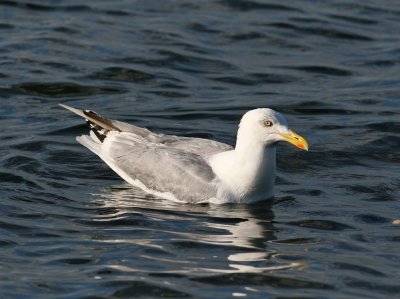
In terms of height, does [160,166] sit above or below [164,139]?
below

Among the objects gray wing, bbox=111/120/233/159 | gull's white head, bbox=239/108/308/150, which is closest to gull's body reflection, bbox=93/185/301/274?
gray wing, bbox=111/120/233/159

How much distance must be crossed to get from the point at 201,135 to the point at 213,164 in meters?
2.64

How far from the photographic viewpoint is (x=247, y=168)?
12102 mm

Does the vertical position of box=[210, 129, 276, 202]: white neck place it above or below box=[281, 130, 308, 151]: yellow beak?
below

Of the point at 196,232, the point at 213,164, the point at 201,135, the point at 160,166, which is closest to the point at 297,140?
the point at 213,164

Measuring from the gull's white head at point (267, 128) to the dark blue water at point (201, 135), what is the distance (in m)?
0.80

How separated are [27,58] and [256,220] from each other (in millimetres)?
7404

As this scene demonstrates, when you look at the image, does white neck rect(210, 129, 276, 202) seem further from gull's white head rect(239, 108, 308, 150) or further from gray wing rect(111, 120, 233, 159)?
gray wing rect(111, 120, 233, 159)

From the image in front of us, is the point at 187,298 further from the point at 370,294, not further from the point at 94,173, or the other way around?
the point at 94,173

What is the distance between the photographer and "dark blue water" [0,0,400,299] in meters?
10.0

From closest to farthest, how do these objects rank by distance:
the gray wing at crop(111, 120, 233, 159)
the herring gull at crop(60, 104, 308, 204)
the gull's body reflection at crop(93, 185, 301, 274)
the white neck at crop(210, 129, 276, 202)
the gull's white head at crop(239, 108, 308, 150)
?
the gull's body reflection at crop(93, 185, 301, 274)
the gull's white head at crop(239, 108, 308, 150)
the herring gull at crop(60, 104, 308, 204)
the white neck at crop(210, 129, 276, 202)
the gray wing at crop(111, 120, 233, 159)

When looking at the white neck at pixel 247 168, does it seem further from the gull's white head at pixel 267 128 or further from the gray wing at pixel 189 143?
the gray wing at pixel 189 143

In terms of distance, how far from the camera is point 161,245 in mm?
10695

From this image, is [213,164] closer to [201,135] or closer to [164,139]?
[164,139]
